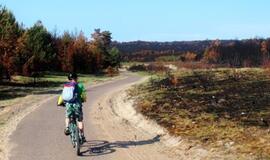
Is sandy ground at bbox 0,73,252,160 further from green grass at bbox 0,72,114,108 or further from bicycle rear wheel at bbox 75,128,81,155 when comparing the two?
green grass at bbox 0,72,114,108

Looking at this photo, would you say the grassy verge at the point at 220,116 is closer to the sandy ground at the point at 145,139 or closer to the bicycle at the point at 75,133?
the sandy ground at the point at 145,139

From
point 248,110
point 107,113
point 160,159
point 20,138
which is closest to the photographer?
point 160,159

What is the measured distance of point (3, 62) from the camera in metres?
45.5

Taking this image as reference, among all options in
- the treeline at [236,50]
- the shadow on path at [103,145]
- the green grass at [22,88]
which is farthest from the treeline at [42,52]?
the shadow on path at [103,145]

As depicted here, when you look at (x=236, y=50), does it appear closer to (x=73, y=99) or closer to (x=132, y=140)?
(x=132, y=140)

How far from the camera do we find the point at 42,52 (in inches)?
2302

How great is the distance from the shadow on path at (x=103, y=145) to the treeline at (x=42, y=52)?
2936 cm

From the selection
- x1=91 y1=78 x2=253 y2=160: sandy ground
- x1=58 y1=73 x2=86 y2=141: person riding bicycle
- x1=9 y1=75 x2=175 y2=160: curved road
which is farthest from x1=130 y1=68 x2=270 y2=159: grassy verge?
x1=58 y1=73 x2=86 y2=141: person riding bicycle

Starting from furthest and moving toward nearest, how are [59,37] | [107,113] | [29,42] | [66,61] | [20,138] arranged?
[59,37], [66,61], [29,42], [107,113], [20,138]

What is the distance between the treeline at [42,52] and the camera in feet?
152

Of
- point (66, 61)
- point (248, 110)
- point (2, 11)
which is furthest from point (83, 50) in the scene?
point (248, 110)

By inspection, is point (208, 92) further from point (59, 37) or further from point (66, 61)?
point (59, 37)

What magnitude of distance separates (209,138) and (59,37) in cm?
7430

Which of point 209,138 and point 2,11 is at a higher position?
→ point 2,11
